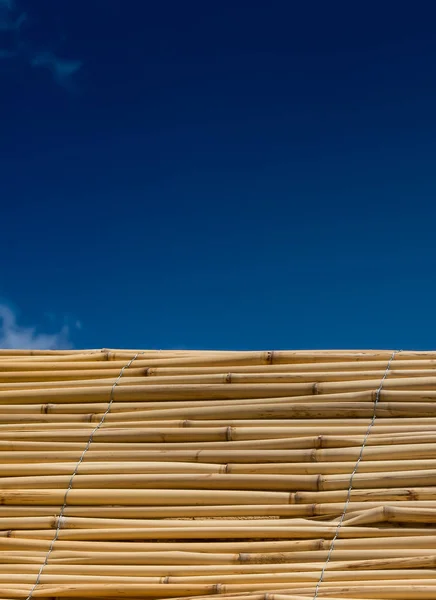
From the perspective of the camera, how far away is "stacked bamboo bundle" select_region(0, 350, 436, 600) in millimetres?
1363

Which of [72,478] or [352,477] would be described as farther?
[72,478]

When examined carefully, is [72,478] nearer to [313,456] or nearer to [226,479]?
[226,479]

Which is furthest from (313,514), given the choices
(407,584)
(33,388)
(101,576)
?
(33,388)

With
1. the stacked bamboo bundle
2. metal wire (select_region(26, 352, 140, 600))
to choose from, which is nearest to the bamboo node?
the stacked bamboo bundle

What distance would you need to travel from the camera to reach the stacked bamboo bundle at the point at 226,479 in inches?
53.7

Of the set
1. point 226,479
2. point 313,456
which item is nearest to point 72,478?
point 226,479

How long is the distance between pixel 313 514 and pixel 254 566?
13cm

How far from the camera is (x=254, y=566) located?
1.37m

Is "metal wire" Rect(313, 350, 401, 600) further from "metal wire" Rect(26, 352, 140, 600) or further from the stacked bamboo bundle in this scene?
"metal wire" Rect(26, 352, 140, 600)

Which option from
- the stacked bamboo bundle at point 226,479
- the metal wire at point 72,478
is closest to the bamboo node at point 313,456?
the stacked bamboo bundle at point 226,479

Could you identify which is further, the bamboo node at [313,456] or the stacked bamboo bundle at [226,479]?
the bamboo node at [313,456]

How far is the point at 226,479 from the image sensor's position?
1.50 m

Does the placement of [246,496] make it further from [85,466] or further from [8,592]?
[8,592]

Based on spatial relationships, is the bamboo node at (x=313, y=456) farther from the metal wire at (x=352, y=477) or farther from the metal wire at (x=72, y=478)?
the metal wire at (x=72, y=478)
